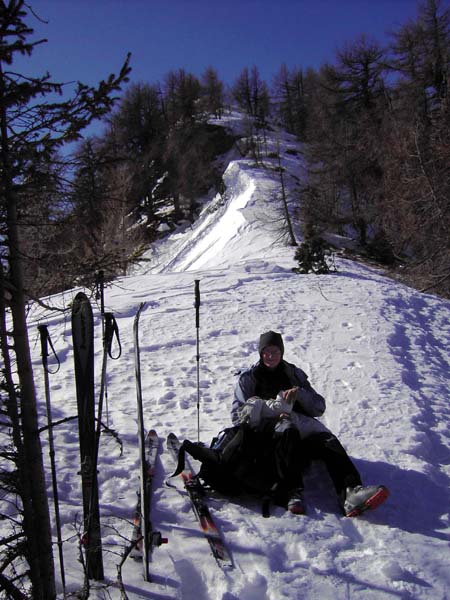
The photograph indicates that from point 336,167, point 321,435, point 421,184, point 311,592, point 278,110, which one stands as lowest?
point 311,592

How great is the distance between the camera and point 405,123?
86.0ft

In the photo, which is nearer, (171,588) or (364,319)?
(171,588)

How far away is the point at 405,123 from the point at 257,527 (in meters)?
27.3

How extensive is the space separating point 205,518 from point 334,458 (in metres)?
1.24

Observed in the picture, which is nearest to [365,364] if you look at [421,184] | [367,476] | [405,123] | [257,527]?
[367,476]

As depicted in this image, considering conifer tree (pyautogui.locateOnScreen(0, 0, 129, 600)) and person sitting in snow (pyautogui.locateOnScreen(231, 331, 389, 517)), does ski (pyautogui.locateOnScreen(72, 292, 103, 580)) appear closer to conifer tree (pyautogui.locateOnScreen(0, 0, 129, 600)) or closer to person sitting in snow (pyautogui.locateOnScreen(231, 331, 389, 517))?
conifer tree (pyautogui.locateOnScreen(0, 0, 129, 600))

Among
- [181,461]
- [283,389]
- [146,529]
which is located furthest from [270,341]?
[146,529]

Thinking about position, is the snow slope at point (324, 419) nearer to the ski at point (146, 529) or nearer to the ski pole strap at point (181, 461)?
the ski at point (146, 529)

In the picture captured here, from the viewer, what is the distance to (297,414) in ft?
14.9

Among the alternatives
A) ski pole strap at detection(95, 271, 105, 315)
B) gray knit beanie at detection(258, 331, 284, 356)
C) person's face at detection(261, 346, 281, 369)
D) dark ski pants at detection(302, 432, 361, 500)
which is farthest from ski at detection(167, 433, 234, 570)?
ski pole strap at detection(95, 271, 105, 315)

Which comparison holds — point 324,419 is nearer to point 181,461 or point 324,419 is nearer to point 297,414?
point 297,414

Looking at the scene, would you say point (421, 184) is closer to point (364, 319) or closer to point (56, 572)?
point (364, 319)

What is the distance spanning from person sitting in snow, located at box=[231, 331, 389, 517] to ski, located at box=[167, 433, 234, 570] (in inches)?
26.0

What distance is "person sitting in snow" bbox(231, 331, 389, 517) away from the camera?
3.82 m
